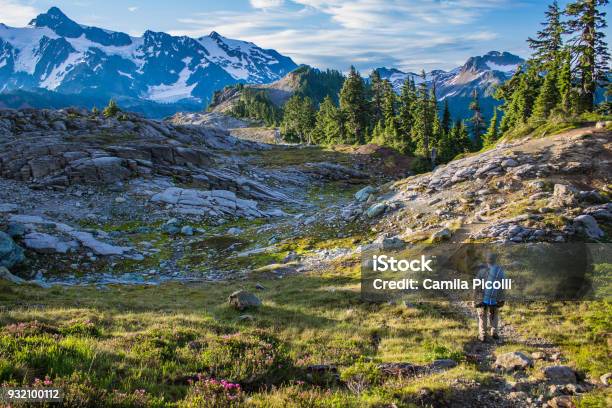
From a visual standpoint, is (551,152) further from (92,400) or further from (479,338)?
(92,400)

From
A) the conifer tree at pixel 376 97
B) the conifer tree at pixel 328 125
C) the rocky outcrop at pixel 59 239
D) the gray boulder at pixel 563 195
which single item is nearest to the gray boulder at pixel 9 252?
the rocky outcrop at pixel 59 239

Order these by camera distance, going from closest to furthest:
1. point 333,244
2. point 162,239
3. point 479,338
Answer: point 479,338 → point 333,244 → point 162,239

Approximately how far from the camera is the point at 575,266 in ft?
53.9

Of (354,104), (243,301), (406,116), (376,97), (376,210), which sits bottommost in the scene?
(243,301)

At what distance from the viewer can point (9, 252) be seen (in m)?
22.3

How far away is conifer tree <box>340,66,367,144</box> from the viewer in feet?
268

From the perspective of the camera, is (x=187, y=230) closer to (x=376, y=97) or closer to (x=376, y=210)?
(x=376, y=210)

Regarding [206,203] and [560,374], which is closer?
[560,374]

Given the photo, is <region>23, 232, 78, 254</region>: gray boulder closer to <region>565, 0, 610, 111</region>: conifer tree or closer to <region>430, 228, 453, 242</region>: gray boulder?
<region>430, 228, 453, 242</region>: gray boulder

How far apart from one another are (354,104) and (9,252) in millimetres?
69591

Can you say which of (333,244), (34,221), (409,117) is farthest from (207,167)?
(409,117)

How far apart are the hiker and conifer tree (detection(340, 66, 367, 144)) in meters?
73.0

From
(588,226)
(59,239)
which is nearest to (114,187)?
(59,239)

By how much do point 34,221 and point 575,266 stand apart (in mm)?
31557
